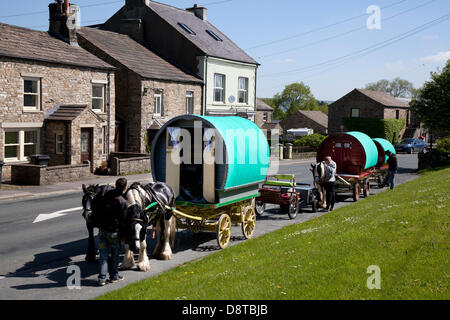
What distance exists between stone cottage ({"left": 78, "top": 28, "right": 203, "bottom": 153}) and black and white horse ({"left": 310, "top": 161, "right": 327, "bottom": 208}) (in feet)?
58.1

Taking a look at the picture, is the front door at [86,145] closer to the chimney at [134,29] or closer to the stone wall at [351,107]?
the chimney at [134,29]

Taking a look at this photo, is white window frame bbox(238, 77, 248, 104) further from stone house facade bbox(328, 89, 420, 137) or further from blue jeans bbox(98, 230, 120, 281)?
blue jeans bbox(98, 230, 120, 281)

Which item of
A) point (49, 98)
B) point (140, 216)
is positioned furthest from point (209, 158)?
point (49, 98)

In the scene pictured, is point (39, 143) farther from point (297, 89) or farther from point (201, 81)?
point (297, 89)

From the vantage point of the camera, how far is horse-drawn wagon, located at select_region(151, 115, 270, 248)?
12.5 meters

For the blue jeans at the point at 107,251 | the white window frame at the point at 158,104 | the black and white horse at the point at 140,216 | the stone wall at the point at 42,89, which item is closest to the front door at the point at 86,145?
the stone wall at the point at 42,89

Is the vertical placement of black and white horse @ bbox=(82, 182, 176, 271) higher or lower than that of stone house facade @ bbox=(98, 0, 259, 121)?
lower

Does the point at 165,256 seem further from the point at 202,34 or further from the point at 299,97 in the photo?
the point at 299,97

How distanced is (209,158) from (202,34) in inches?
1285

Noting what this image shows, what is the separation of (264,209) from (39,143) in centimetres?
1521

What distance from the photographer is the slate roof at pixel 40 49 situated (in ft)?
85.0

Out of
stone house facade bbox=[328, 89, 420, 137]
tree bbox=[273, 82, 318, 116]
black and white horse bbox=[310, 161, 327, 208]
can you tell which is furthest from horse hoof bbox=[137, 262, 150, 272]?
tree bbox=[273, 82, 318, 116]

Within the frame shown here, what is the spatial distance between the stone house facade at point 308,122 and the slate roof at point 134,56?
4719 cm

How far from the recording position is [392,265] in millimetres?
8820
